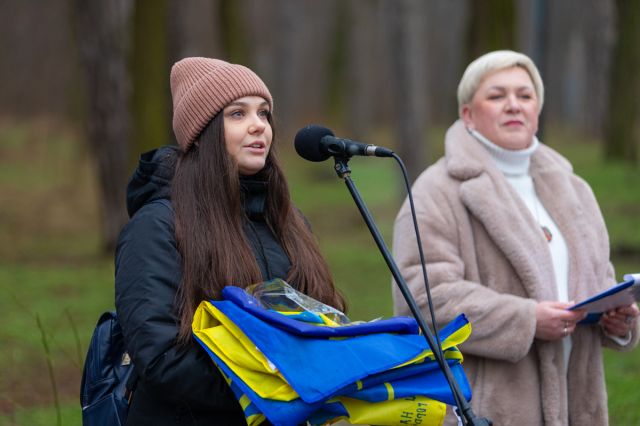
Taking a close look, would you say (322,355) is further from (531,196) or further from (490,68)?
(490,68)

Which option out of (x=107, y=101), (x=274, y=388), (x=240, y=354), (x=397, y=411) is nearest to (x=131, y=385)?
(x=240, y=354)

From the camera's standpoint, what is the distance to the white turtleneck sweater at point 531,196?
409 cm

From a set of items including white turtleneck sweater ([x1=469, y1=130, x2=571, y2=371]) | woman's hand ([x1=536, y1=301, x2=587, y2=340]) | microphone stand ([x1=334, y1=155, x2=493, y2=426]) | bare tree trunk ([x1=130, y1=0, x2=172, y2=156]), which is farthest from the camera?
bare tree trunk ([x1=130, y1=0, x2=172, y2=156])

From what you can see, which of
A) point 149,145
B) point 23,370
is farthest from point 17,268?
point 23,370

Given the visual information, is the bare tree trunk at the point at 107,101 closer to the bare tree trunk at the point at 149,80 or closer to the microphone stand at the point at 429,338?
the bare tree trunk at the point at 149,80

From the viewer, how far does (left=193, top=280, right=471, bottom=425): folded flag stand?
8.79 ft

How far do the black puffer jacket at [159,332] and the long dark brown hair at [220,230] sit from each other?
0.04 meters

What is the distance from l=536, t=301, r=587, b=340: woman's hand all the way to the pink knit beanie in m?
1.39

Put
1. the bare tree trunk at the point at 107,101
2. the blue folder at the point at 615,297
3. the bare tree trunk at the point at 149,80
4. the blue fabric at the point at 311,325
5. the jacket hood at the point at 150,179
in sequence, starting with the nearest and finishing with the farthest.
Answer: the blue fabric at the point at 311,325 < the jacket hood at the point at 150,179 < the blue folder at the point at 615,297 < the bare tree trunk at the point at 149,80 < the bare tree trunk at the point at 107,101

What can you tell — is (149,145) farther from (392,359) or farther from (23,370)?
(392,359)

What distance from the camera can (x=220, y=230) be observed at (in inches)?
123

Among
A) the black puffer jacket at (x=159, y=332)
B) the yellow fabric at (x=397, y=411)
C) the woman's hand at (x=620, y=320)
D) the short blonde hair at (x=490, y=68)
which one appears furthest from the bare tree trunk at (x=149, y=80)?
the yellow fabric at (x=397, y=411)

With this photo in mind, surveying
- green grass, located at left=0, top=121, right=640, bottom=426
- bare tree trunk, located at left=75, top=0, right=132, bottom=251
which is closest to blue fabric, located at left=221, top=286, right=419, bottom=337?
green grass, located at left=0, top=121, right=640, bottom=426

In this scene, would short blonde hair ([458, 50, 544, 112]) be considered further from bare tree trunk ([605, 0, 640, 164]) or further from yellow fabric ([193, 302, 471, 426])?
bare tree trunk ([605, 0, 640, 164])
